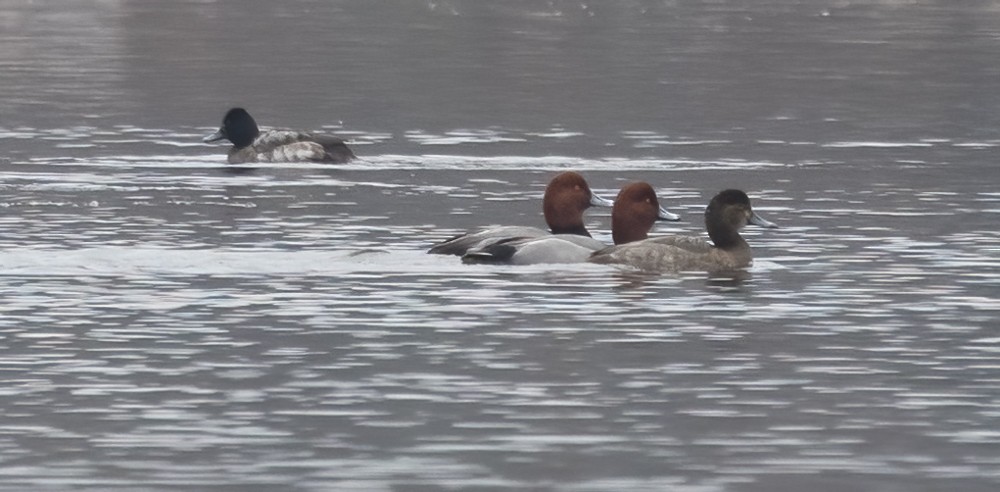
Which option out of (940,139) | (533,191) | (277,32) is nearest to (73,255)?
(533,191)

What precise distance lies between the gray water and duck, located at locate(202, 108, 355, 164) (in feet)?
1.54

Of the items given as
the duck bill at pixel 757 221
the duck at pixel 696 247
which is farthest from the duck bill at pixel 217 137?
the duck bill at pixel 757 221

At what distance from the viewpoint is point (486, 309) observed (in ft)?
51.8

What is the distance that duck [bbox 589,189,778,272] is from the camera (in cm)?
1789

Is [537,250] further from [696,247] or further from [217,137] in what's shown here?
[217,137]

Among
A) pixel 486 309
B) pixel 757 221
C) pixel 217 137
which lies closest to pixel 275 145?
pixel 217 137

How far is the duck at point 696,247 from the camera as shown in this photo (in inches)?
704

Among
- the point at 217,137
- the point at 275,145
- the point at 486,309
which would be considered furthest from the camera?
the point at 217,137

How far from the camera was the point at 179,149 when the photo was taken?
3066 cm

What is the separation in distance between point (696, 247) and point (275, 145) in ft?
37.3

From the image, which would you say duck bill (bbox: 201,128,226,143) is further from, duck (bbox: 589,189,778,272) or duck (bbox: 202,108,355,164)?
duck (bbox: 589,189,778,272)

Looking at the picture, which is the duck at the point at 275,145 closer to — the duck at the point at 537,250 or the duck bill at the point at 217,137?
the duck bill at the point at 217,137

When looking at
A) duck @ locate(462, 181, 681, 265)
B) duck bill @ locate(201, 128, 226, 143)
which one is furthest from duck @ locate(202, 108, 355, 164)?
duck @ locate(462, 181, 681, 265)

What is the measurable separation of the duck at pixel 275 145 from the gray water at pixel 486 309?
470 mm
